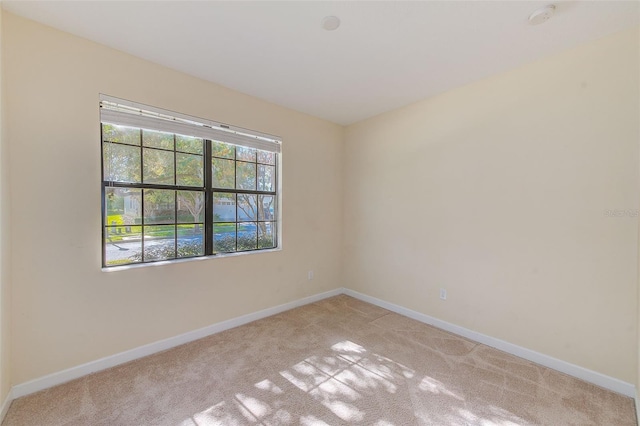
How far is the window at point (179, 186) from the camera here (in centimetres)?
227

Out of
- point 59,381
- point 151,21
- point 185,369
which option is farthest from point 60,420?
point 151,21

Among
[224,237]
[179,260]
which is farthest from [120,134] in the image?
[224,237]

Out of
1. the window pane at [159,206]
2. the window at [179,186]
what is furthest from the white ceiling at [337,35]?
the window pane at [159,206]

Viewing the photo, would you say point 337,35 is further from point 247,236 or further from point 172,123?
point 247,236

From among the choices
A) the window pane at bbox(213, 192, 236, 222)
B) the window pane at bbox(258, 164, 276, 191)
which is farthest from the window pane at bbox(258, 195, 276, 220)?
the window pane at bbox(213, 192, 236, 222)

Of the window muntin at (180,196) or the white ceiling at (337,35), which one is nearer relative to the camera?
the white ceiling at (337,35)

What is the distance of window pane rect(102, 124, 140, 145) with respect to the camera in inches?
87.6

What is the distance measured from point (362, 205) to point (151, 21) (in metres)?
2.90

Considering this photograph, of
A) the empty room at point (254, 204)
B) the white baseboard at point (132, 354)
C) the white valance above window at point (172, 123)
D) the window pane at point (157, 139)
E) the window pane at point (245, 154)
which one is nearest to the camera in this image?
the empty room at point (254, 204)

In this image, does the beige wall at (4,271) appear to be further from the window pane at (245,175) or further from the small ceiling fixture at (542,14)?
the small ceiling fixture at (542,14)

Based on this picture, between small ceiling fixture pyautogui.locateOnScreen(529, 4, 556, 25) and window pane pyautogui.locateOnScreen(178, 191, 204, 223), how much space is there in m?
3.02

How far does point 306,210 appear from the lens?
361cm

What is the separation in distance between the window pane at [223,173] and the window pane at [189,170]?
0.49ft

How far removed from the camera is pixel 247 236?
125 inches
